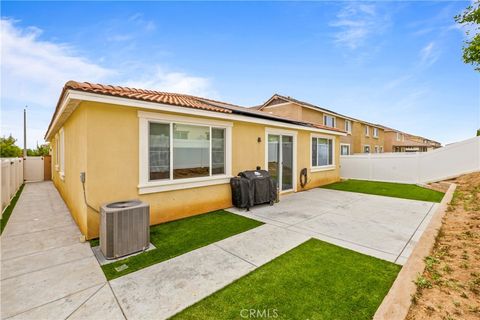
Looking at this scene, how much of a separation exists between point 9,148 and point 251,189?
36377 mm

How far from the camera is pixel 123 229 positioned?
13.2 ft

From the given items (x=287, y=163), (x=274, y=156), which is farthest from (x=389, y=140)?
(x=274, y=156)

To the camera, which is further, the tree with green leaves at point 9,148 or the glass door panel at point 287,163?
the tree with green leaves at point 9,148

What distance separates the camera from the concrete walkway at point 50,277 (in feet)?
8.47

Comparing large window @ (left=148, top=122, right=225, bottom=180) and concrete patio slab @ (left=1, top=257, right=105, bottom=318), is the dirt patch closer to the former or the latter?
concrete patio slab @ (left=1, top=257, right=105, bottom=318)

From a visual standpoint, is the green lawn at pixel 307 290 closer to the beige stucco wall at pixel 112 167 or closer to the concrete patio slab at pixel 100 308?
the concrete patio slab at pixel 100 308

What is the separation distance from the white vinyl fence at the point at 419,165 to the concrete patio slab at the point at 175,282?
14995 millimetres

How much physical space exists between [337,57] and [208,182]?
13.4 m

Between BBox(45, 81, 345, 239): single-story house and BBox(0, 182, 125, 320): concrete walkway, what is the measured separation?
702mm

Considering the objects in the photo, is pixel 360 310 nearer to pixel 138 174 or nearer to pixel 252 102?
pixel 138 174

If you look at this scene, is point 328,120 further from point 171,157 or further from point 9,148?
point 9,148

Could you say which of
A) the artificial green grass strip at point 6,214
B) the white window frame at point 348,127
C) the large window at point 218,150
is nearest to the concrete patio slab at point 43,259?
the artificial green grass strip at point 6,214

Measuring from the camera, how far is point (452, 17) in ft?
A: 32.0

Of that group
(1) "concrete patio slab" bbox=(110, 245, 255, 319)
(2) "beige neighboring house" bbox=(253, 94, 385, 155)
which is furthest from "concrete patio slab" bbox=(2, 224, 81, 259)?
(2) "beige neighboring house" bbox=(253, 94, 385, 155)
